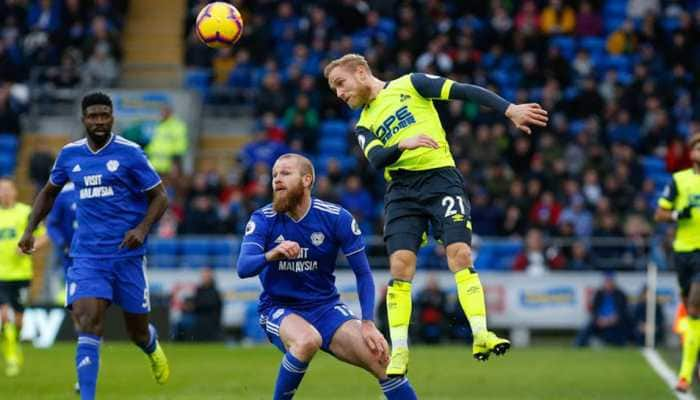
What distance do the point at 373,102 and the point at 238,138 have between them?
16884 mm

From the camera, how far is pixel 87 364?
11.0m

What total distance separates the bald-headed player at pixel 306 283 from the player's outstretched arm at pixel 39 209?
8.13 ft

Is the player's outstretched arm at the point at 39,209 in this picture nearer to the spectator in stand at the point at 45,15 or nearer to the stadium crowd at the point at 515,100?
the stadium crowd at the point at 515,100

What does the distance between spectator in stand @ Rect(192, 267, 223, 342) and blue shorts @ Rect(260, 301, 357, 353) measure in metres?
11.8

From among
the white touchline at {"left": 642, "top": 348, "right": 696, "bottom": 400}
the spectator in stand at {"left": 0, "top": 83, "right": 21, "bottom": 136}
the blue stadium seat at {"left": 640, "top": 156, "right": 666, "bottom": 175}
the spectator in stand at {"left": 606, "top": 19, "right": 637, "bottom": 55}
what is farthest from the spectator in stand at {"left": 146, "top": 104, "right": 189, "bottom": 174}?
the white touchline at {"left": 642, "top": 348, "right": 696, "bottom": 400}

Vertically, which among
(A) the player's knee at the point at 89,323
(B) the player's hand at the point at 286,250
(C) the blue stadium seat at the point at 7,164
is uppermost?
(B) the player's hand at the point at 286,250

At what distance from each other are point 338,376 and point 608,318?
7.67m

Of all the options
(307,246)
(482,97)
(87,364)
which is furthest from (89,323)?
(482,97)

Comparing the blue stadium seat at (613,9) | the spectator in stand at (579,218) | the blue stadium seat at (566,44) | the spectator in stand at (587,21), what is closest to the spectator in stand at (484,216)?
the spectator in stand at (579,218)

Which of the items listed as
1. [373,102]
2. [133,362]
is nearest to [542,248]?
[133,362]

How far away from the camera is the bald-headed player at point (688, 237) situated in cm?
1455

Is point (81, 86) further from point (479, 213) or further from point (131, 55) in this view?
point (479, 213)

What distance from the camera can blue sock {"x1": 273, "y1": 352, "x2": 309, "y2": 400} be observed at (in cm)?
1014

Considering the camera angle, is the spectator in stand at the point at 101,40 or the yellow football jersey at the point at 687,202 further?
the spectator in stand at the point at 101,40
